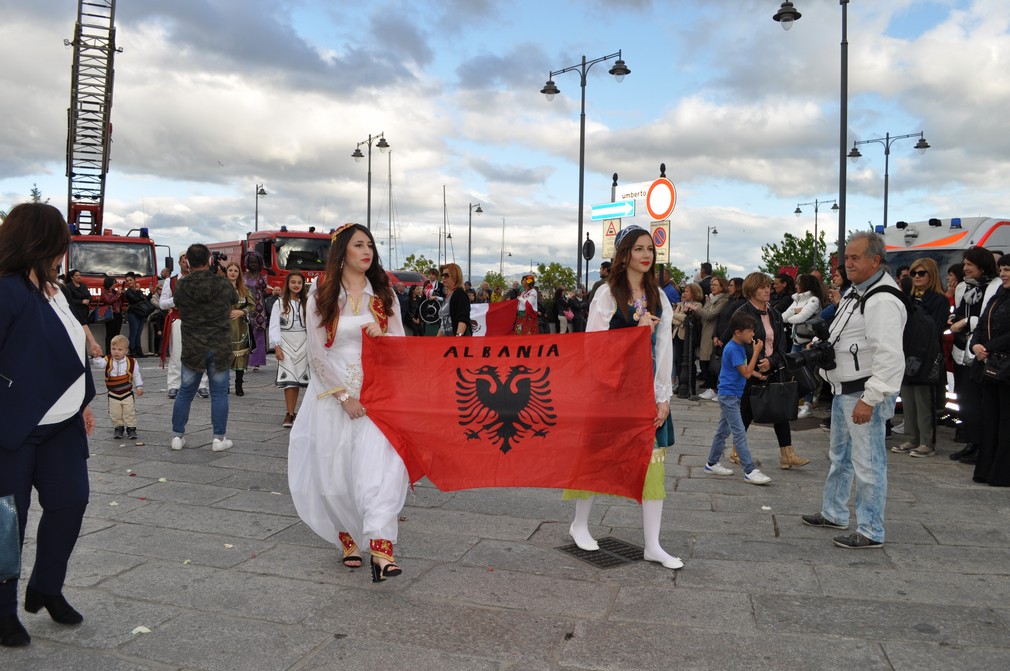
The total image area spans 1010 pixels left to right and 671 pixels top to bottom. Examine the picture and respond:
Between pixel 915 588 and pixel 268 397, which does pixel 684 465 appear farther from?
pixel 268 397

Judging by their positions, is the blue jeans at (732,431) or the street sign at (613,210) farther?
the street sign at (613,210)

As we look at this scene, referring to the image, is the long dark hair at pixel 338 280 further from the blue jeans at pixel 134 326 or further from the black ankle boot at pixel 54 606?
the blue jeans at pixel 134 326

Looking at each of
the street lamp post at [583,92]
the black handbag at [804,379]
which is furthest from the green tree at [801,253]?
the black handbag at [804,379]

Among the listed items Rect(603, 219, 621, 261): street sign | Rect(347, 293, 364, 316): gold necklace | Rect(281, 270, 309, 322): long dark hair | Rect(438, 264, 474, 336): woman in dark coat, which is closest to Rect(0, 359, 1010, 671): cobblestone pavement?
Rect(347, 293, 364, 316): gold necklace

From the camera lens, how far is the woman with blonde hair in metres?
8.54

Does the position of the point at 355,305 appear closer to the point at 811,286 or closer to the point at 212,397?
the point at 212,397

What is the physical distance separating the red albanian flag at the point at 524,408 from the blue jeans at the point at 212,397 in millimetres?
3899

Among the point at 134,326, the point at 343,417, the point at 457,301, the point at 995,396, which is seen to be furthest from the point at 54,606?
the point at 134,326

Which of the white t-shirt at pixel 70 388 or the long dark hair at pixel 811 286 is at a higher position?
the long dark hair at pixel 811 286

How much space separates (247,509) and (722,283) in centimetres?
851

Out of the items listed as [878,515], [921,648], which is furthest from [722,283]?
[921,648]

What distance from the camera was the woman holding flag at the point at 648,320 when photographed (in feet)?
15.9

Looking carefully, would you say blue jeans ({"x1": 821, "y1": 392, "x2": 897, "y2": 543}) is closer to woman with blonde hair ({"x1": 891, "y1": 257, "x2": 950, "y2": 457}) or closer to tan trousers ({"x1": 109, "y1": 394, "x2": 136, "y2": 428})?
woman with blonde hair ({"x1": 891, "y1": 257, "x2": 950, "y2": 457})

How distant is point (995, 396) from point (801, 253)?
2158 inches
